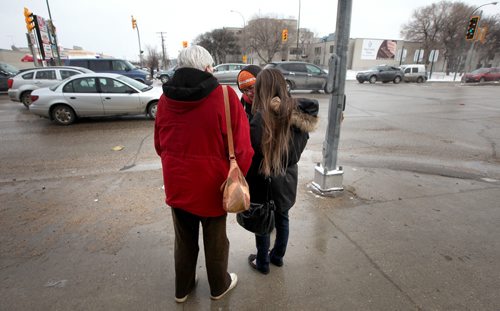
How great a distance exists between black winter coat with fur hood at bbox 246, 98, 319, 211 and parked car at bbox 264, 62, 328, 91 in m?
14.8

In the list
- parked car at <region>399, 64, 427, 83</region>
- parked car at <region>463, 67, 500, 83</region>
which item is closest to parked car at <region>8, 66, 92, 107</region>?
parked car at <region>399, 64, 427, 83</region>

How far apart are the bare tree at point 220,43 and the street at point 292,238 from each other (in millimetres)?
60196

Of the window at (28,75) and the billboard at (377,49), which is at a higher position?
the billboard at (377,49)

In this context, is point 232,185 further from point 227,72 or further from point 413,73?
point 413,73

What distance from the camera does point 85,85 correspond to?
822cm

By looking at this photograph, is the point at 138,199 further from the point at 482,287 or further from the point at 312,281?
the point at 482,287

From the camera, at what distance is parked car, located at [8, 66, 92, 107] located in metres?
11.0

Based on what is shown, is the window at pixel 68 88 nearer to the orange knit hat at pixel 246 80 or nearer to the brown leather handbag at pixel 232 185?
the orange knit hat at pixel 246 80

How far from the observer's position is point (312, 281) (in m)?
2.30

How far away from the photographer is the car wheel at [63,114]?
8109mm

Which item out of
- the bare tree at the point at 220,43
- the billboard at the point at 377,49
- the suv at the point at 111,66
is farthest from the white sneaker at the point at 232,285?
the bare tree at the point at 220,43

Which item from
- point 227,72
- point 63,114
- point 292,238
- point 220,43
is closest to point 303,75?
point 227,72

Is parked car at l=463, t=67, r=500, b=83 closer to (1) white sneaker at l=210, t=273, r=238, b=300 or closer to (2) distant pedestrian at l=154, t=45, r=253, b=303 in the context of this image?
(1) white sneaker at l=210, t=273, r=238, b=300

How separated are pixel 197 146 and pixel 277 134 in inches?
22.5
